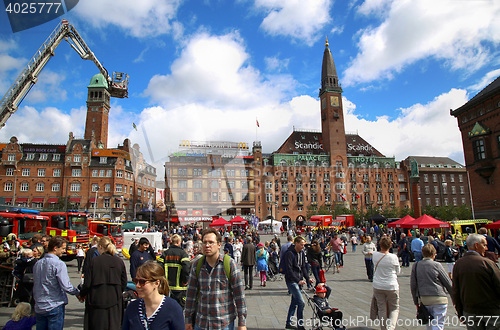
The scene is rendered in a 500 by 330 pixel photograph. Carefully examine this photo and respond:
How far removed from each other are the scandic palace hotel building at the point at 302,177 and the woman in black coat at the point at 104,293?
2378 inches

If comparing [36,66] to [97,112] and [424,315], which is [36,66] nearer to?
[424,315]

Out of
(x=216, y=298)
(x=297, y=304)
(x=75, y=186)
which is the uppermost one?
(x=75, y=186)

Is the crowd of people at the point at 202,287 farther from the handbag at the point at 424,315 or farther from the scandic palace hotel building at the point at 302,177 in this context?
the scandic palace hotel building at the point at 302,177

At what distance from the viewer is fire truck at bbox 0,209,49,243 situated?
1500 cm

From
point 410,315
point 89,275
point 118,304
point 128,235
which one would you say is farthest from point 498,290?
point 128,235

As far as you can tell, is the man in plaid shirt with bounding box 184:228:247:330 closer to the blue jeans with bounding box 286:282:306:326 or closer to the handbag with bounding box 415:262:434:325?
the blue jeans with bounding box 286:282:306:326

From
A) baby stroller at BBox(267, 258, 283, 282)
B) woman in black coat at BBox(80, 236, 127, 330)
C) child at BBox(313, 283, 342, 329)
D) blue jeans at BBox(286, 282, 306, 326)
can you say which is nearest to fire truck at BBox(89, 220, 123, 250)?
baby stroller at BBox(267, 258, 283, 282)

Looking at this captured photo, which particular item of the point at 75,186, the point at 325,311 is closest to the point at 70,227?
the point at 325,311

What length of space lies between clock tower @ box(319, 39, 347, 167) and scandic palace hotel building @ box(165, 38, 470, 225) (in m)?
0.25

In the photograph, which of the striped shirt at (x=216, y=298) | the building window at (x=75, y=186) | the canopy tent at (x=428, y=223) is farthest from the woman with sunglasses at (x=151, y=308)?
the building window at (x=75, y=186)

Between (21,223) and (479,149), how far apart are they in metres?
47.0

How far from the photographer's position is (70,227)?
19.5m

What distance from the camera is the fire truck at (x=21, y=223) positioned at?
15.0 meters

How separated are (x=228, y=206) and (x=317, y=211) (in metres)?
20.6
